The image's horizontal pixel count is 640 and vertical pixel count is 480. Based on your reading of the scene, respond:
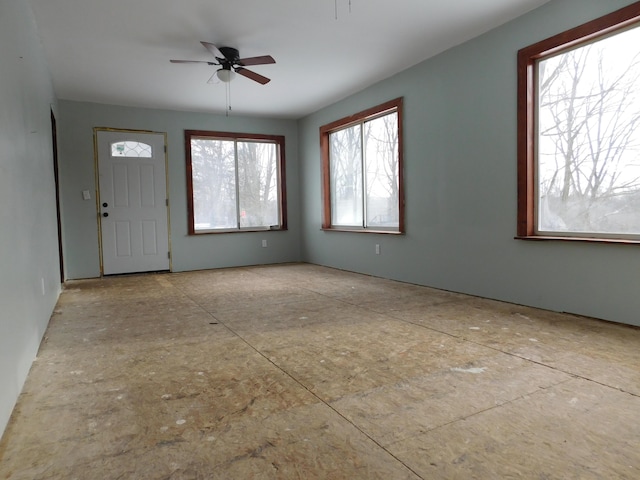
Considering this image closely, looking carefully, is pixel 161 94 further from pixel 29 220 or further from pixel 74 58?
pixel 29 220

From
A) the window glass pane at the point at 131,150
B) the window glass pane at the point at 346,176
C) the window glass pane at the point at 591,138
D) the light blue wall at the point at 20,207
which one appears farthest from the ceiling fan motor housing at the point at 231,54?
the window glass pane at the point at 591,138

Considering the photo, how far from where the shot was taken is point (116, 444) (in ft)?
5.29

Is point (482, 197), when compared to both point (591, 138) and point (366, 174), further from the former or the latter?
point (366, 174)

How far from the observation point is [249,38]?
4.10 meters

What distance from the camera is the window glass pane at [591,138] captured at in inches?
121

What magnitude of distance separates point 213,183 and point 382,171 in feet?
9.54

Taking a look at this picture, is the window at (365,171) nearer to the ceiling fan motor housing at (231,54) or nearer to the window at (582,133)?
the window at (582,133)

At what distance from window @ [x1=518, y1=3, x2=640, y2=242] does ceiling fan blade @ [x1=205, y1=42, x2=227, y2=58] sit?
276 centimetres

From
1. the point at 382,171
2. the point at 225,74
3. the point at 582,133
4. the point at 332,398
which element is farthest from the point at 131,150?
the point at 582,133

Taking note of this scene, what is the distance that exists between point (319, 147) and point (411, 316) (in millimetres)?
4112

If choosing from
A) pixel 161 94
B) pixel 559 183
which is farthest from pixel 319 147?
pixel 559 183

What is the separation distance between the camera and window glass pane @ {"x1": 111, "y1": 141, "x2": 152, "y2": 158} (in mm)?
6312

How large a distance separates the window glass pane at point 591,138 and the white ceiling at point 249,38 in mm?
699

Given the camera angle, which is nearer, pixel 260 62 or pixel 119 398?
pixel 119 398
